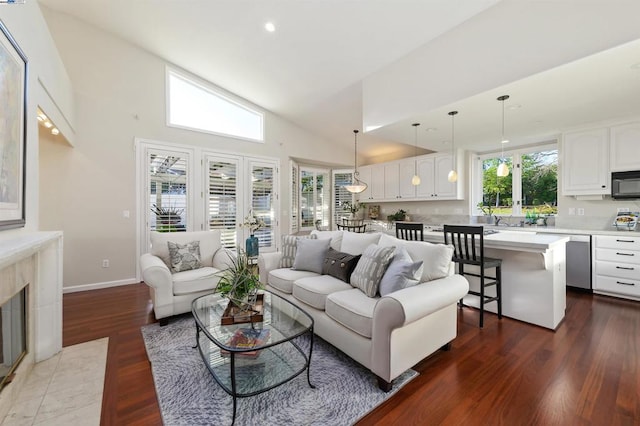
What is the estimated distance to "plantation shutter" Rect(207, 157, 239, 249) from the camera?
5.08m

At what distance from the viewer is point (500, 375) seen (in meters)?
1.93

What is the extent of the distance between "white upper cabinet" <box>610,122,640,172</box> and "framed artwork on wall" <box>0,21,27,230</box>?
638 cm

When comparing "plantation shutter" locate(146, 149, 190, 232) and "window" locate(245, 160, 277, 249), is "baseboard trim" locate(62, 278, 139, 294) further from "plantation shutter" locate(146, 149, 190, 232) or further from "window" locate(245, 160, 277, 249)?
"window" locate(245, 160, 277, 249)

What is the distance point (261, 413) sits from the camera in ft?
5.15

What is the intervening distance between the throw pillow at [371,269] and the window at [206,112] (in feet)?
13.8

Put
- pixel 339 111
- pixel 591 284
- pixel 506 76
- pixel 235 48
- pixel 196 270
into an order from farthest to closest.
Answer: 1. pixel 339 111
2. pixel 235 48
3. pixel 591 284
4. pixel 196 270
5. pixel 506 76

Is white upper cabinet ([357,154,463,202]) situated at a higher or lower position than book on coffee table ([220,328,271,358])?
higher

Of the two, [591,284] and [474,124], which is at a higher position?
[474,124]

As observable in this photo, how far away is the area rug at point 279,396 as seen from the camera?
154 centimetres

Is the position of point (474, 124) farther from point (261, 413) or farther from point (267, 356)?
point (261, 413)

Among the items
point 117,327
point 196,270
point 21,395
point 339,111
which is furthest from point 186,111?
point 21,395

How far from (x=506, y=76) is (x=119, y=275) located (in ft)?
19.2

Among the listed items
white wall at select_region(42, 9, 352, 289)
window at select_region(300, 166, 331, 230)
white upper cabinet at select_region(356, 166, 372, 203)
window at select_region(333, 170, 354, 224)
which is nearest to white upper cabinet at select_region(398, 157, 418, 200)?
white upper cabinet at select_region(356, 166, 372, 203)

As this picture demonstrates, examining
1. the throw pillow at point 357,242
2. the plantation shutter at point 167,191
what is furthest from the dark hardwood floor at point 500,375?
the plantation shutter at point 167,191
